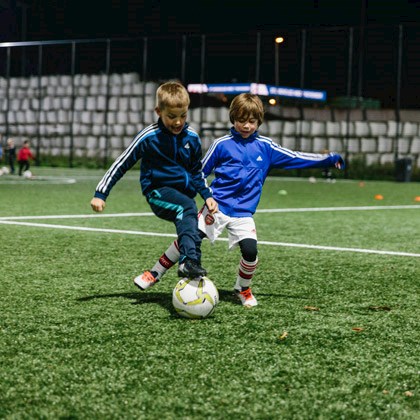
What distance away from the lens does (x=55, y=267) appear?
683 centimetres

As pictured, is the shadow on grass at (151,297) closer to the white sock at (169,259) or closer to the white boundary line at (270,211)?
the white sock at (169,259)

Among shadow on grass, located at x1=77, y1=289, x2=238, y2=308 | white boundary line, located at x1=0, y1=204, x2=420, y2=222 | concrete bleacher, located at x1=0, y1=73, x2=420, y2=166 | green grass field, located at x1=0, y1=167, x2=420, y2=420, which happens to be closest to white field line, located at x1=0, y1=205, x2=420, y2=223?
white boundary line, located at x1=0, y1=204, x2=420, y2=222

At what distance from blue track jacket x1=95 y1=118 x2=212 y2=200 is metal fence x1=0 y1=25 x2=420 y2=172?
1031 inches

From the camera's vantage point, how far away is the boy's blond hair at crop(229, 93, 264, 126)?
5371 millimetres

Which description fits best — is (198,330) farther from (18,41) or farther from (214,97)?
(18,41)

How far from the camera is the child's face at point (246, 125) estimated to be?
5.46 metres

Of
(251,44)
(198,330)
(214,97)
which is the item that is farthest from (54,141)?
(198,330)

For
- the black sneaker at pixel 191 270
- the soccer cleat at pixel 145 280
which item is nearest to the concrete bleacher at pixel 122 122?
the soccer cleat at pixel 145 280

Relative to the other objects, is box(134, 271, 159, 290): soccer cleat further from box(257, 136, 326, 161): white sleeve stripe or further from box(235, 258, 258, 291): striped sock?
box(257, 136, 326, 161): white sleeve stripe

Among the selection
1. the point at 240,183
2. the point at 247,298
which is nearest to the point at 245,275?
the point at 247,298

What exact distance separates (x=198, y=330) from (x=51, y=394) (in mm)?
1400

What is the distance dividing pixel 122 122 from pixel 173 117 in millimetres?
33950

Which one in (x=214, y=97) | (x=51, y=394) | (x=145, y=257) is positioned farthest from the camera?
(x=214, y=97)

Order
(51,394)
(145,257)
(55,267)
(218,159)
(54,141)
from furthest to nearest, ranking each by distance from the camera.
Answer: (54,141), (145,257), (55,267), (218,159), (51,394)
